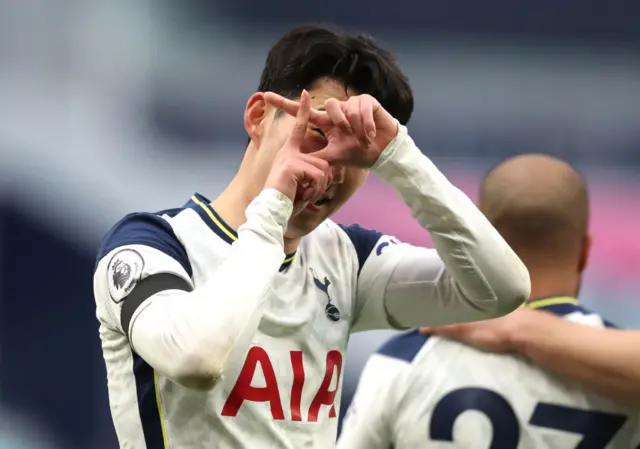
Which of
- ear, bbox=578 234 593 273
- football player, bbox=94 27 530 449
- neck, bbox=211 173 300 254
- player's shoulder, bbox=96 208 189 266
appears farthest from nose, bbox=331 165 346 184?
ear, bbox=578 234 593 273

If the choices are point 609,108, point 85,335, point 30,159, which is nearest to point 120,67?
point 30,159

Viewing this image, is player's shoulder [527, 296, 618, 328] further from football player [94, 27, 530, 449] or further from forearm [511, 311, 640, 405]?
football player [94, 27, 530, 449]

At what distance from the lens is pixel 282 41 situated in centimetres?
166

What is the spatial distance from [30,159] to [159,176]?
55 centimetres

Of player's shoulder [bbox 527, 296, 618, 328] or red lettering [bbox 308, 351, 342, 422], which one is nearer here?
red lettering [bbox 308, 351, 342, 422]

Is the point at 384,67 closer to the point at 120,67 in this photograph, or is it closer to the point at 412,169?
the point at 412,169

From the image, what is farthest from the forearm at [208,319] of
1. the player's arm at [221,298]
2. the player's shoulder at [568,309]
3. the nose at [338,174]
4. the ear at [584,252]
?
the ear at [584,252]

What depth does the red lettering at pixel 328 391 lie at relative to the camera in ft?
5.02

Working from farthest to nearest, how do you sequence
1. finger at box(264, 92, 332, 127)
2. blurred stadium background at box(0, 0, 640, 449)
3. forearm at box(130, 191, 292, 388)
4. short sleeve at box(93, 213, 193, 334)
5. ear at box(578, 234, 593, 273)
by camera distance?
1. blurred stadium background at box(0, 0, 640, 449)
2. ear at box(578, 234, 593, 273)
3. finger at box(264, 92, 332, 127)
4. short sleeve at box(93, 213, 193, 334)
5. forearm at box(130, 191, 292, 388)

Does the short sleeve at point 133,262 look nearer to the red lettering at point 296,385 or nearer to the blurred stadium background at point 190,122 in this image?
the red lettering at point 296,385

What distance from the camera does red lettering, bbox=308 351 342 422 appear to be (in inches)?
60.2

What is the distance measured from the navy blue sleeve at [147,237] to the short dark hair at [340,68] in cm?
31

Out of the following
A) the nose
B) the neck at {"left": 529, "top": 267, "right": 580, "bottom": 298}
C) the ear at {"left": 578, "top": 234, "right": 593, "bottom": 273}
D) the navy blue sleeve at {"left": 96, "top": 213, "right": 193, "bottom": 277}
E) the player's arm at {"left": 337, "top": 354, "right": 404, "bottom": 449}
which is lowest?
the player's arm at {"left": 337, "top": 354, "right": 404, "bottom": 449}

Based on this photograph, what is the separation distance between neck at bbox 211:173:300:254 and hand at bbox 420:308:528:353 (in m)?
0.48
